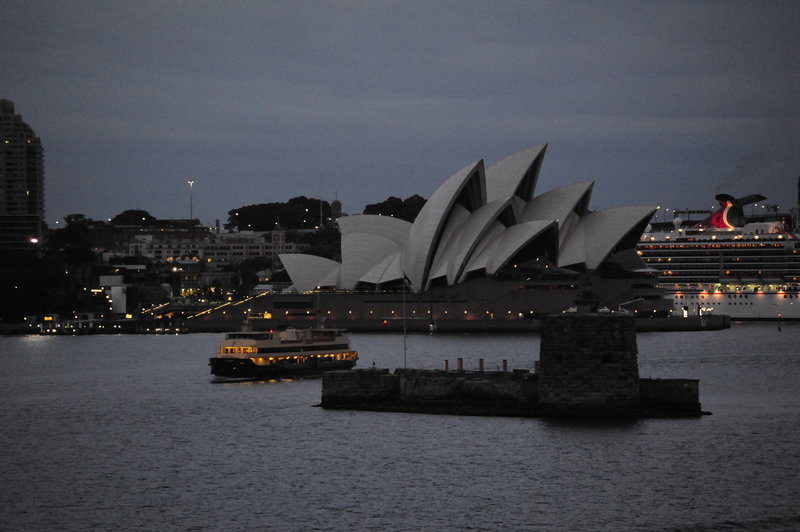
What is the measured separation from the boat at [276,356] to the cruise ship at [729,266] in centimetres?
4448

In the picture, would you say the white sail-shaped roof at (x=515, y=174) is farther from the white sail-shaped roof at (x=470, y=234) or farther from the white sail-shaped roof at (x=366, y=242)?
the white sail-shaped roof at (x=366, y=242)

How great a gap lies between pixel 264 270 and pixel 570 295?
66785 millimetres

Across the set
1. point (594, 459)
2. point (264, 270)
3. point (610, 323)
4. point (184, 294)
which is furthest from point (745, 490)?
point (264, 270)

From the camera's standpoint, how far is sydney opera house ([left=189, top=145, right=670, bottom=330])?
7588cm

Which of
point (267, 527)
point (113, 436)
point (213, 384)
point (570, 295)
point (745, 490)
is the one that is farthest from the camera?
point (570, 295)

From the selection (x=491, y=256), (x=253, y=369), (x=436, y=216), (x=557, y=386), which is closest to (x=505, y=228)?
(x=491, y=256)

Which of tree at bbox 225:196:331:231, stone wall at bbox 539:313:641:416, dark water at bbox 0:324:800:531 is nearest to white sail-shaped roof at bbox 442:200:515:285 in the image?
dark water at bbox 0:324:800:531

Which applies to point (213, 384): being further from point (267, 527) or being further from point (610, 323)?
point (267, 527)

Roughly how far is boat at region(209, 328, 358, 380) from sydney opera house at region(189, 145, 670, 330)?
25.8 m

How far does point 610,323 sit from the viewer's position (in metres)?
27.2

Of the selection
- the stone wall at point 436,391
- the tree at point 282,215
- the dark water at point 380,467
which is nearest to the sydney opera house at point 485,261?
the dark water at point 380,467

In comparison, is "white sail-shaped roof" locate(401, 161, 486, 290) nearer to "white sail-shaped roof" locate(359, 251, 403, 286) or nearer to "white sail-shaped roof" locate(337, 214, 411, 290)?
"white sail-shaped roof" locate(359, 251, 403, 286)

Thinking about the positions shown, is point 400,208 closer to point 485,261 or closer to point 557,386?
point 485,261

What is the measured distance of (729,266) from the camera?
90375mm
